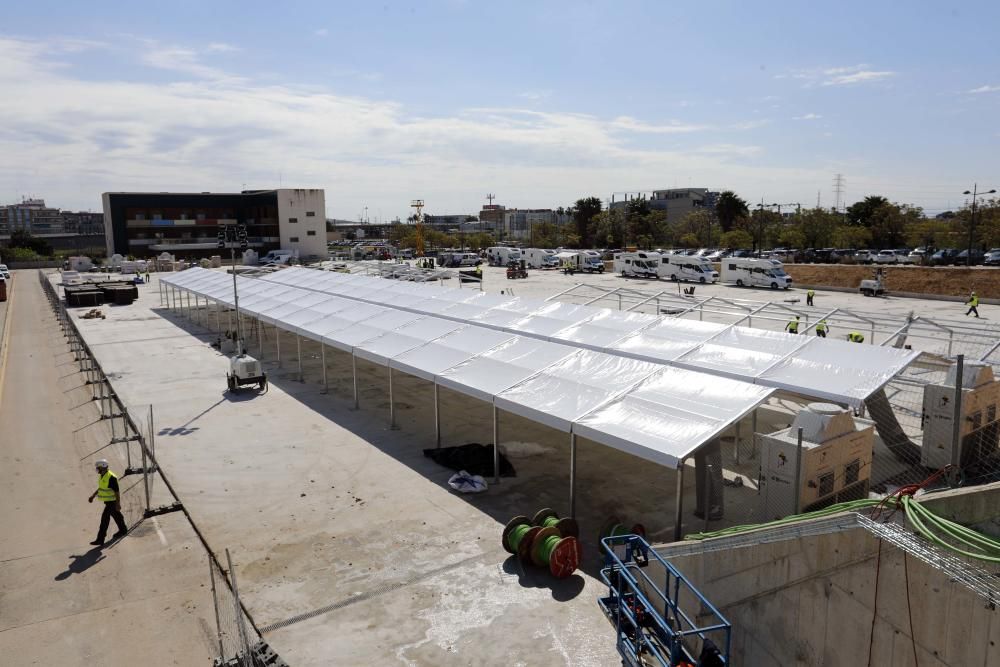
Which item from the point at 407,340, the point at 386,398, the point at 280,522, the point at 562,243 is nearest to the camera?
the point at 280,522

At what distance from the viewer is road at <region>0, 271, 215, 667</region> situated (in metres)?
9.34

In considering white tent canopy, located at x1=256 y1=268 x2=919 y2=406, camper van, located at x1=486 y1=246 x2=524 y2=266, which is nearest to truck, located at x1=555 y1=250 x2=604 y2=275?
camper van, located at x1=486 y1=246 x2=524 y2=266

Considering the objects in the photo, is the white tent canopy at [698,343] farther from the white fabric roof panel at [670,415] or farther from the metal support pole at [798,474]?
the metal support pole at [798,474]

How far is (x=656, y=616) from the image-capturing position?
26.2 ft

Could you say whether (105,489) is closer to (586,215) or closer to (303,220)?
(303,220)

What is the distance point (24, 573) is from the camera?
37.1ft

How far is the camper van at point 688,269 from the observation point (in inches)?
2367

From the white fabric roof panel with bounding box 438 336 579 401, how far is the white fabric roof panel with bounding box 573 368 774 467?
2840mm

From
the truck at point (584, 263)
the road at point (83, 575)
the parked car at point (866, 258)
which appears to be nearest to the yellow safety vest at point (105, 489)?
the road at point (83, 575)

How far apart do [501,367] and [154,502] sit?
8.01 m

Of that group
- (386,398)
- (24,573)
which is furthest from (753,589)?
(386,398)

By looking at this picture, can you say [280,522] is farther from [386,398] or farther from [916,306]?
[916,306]

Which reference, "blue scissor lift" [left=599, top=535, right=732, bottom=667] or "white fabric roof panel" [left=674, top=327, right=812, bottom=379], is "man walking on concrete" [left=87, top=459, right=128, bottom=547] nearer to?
"blue scissor lift" [left=599, top=535, right=732, bottom=667]

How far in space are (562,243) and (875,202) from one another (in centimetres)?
5015
